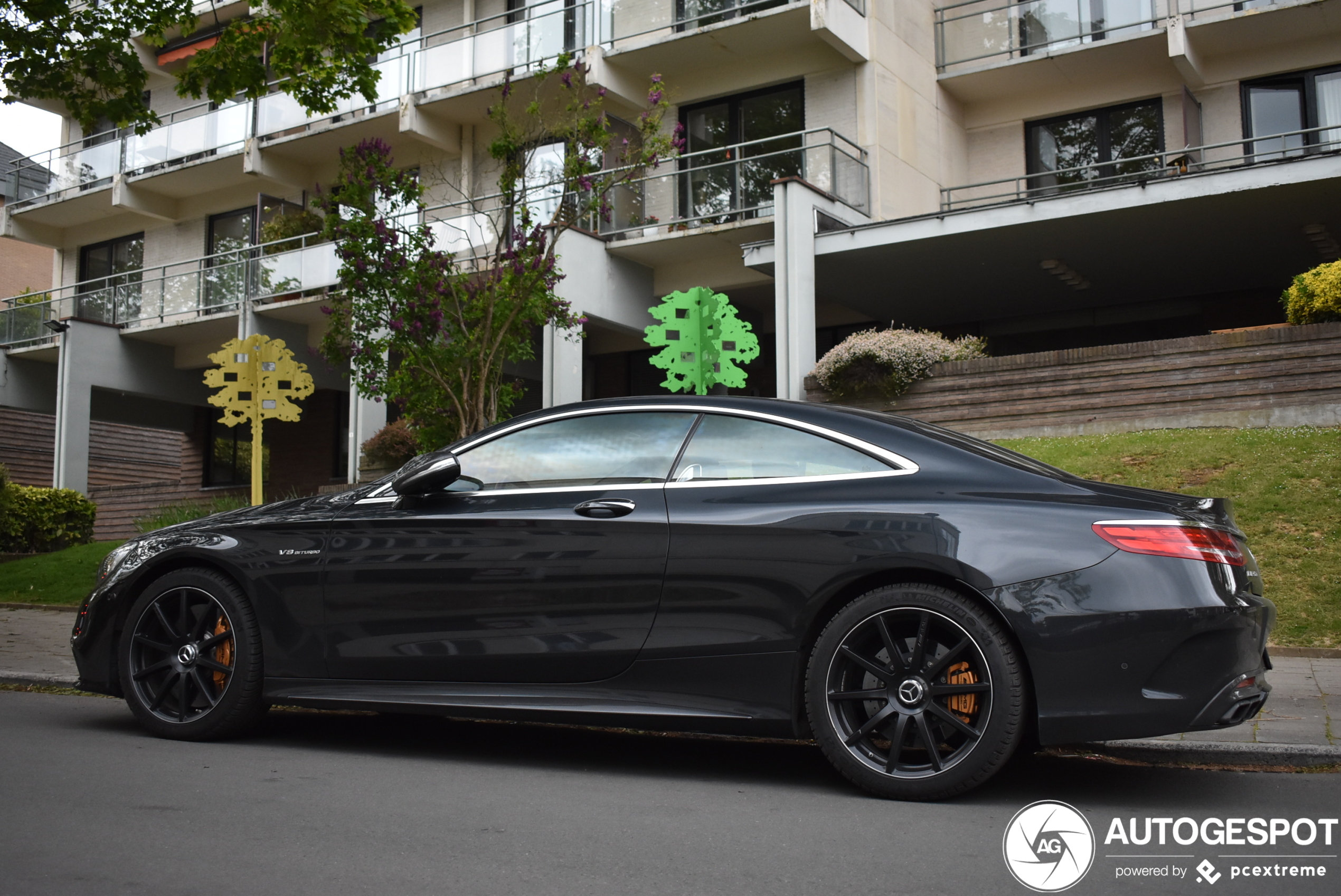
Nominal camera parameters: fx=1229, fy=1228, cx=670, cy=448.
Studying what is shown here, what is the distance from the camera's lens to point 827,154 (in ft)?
58.0

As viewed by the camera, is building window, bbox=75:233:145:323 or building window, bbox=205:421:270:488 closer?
building window, bbox=75:233:145:323

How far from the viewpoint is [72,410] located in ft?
78.6

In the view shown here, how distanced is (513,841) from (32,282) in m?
46.5

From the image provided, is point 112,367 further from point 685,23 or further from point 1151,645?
point 1151,645

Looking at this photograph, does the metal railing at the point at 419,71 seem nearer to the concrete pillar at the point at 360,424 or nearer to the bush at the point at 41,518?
the concrete pillar at the point at 360,424

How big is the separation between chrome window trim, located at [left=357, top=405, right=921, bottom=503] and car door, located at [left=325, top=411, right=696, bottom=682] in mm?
17

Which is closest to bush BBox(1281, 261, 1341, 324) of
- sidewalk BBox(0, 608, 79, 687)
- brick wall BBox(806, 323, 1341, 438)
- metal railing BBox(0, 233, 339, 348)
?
brick wall BBox(806, 323, 1341, 438)

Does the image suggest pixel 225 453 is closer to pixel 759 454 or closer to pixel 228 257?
pixel 228 257

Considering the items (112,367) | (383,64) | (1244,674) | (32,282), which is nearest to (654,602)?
(1244,674)

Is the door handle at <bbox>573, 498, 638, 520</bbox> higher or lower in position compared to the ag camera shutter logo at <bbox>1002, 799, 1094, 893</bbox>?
higher

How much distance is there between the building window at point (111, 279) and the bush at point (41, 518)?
5.41m

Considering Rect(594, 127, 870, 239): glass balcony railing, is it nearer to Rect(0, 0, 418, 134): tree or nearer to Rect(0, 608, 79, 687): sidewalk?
Rect(0, 0, 418, 134): tree

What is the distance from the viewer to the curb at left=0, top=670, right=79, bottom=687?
7.30 m

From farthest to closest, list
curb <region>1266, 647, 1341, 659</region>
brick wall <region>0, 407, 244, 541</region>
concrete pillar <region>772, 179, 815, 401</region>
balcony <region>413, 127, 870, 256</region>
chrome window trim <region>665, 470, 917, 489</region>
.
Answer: brick wall <region>0, 407, 244, 541</region>, balcony <region>413, 127, 870, 256</region>, concrete pillar <region>772, 179, 815, 401</region>, curb <region>1266, 647, 1341, 659</region>, chrome window trim <region>665, 470, 917, 489</region>
